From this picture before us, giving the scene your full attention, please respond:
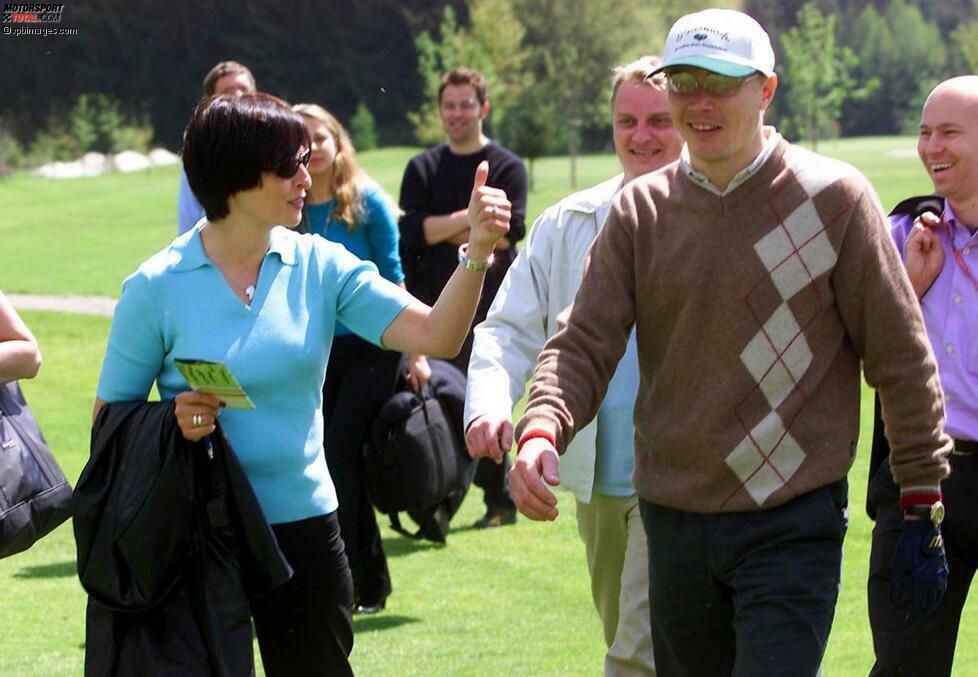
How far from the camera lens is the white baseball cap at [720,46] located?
3.99 meters

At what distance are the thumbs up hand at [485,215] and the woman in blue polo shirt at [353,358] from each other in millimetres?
3300

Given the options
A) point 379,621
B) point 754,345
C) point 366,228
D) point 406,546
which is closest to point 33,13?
point 406,546

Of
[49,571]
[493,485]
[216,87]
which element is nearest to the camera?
[216,87]

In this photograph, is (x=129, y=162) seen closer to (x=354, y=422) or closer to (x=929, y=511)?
(x=354, y=422)

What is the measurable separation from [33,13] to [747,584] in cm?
1754

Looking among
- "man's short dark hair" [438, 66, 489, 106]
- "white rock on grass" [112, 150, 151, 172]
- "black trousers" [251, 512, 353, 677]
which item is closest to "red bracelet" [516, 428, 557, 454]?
"black trousers" [251, 512, 353, 677]

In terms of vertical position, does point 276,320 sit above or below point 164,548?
above

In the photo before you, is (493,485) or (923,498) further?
(493,485)

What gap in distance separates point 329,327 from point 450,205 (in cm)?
560

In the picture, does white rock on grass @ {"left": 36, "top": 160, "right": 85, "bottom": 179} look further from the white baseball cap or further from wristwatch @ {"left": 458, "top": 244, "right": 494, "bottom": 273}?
the white baseball cap

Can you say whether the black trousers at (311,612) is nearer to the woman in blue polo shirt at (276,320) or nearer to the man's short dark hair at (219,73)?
the woman in blue polo shirt at (276,320)

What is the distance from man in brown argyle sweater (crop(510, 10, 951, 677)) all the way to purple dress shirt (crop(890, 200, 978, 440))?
1006 mm

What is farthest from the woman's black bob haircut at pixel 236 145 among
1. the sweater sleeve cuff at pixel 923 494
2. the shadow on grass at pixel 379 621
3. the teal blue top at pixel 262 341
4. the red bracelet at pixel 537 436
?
the shadow on grass at pixel 379 621

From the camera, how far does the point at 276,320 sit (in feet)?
14.8
